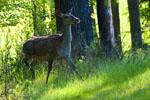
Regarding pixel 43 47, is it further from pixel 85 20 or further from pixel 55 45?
pixel 85 20

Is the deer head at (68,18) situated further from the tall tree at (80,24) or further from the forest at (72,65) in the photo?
the tall tree at (80,24)

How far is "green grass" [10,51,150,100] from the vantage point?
296 inches

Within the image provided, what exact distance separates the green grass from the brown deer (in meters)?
0.50

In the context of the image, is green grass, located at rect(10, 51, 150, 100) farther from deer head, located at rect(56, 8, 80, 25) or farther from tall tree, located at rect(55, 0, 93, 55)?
tall tree, located at rect(55, 0, 93, 55)

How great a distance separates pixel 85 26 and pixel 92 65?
315cm

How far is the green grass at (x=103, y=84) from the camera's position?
7512mm

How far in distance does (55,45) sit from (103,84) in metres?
2.53

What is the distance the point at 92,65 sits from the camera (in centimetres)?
986

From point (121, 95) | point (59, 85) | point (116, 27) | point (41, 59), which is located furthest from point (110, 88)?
point (116, 27)

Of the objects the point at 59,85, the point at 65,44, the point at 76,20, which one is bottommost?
the point at 59,85

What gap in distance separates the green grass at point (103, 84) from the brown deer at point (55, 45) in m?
0.50

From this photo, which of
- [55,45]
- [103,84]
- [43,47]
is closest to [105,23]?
[55,45]

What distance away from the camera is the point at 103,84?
8.60 metres

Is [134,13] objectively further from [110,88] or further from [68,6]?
[110,88]
